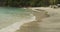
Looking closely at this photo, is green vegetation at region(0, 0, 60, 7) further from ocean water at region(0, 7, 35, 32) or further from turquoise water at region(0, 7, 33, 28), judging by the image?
ocean water at region(0, 7, 35, 32)

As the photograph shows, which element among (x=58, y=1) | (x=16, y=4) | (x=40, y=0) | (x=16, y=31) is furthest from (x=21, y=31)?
(x=16, y=4)

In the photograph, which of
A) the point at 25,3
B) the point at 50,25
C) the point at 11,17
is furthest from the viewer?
the point at 25,3

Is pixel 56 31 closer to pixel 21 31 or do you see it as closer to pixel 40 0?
pixel 21 31

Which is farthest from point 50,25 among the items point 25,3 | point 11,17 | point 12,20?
point 25,3

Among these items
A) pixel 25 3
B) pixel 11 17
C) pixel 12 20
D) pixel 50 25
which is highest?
pixel 50 25

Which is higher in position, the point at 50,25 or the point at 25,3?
the point at 50,25

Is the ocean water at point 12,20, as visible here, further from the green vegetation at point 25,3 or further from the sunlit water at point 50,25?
the green vegetation at point 25,3

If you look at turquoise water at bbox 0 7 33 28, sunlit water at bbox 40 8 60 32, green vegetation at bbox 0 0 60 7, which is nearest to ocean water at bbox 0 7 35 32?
turquoise water at bbox 0 7 33 28

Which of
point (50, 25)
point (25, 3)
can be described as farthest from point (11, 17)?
point (25, 3)

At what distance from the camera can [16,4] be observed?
3050 cm

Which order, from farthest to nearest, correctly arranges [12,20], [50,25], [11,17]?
[11,17] < [12,20] < [50,25]

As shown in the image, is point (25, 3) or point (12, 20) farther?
point (25, 3)

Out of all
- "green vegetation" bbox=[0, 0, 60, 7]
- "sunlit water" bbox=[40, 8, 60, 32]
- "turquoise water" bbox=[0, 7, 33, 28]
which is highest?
"sunlit water" bbox=[40, 8, 60, 32]

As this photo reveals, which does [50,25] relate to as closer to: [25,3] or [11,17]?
[11,17]
